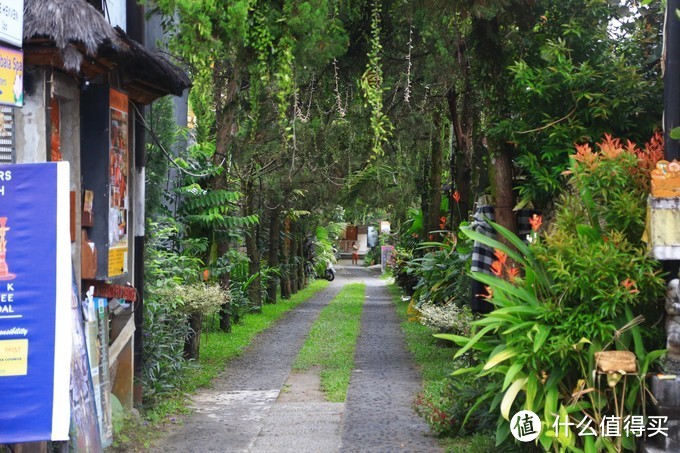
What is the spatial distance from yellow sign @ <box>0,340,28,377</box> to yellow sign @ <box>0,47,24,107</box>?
147 centimetres

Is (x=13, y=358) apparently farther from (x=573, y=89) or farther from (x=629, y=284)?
(x=573, y=89)

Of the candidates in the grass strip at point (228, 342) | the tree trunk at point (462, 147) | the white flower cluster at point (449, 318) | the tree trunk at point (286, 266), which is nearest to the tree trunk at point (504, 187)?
the white flower cluster at point (449, 318)

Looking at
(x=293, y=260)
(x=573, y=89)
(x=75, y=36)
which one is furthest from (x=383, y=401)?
(x=293, y=260)

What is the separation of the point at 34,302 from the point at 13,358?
1.19ft

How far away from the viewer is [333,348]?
15.9 m

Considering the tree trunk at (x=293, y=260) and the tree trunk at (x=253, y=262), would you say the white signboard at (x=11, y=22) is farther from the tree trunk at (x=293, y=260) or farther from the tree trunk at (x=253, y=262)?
the tree trunk at (x=293, y=260)

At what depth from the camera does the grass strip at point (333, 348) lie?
11685 millimetres

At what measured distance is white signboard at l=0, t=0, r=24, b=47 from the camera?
5.24 metres

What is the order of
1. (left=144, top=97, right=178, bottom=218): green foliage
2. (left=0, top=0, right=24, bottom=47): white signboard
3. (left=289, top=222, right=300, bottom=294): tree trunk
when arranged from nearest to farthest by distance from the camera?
(left=0, top=0, right=24, bottom=47): white signboard
(left=144, top=97, right=178, bottom=218): green foliage
(left=289, top=222, right=300, bottom=294): tree trunk

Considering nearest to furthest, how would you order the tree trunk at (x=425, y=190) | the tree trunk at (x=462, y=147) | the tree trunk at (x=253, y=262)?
1. the tree trunk at (x=462, y=147)
2. the tree trunk at (x=253, y=262)
3. the tree trunk at (x=425, y=190)

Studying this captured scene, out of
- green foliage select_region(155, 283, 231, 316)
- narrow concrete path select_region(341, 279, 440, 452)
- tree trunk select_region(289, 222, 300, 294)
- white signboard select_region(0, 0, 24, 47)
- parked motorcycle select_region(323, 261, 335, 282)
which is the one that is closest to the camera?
white signboard select_region(0, 0, 24, 47)

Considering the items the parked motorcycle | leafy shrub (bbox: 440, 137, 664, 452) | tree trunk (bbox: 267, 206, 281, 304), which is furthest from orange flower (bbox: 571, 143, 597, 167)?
the parked motorcycle

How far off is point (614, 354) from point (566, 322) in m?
0.38

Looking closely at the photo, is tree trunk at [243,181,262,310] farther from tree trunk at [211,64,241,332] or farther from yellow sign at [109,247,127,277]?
yellow sign at [109,247,127,277]
